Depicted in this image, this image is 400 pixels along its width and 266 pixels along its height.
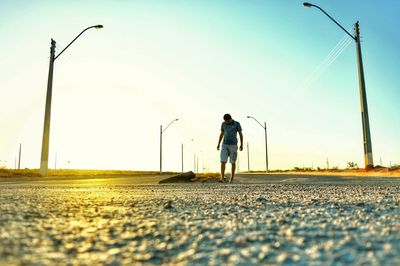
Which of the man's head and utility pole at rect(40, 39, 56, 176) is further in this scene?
utility pole at rect(40, 39, 56, 176)

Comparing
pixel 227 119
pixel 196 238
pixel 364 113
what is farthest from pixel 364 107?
pixel 196 238

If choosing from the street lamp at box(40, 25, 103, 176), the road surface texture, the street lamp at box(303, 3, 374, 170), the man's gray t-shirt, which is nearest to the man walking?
the man's gray t-shirt

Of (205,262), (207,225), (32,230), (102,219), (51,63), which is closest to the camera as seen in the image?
(205,262)

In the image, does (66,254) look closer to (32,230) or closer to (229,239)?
(32,230)

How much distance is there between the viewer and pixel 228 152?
11.5 m

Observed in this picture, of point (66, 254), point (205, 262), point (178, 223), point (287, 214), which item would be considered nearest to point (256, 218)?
point (287, 214)

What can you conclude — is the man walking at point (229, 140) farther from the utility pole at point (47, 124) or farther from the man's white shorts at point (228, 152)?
the utility pole at point (47, 124)

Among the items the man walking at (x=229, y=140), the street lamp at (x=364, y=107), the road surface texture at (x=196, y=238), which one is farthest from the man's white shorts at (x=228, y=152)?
the street lamp at (x=364, y=107)

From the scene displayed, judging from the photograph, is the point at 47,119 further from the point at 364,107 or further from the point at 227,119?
the point at 364,107

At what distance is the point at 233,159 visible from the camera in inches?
443

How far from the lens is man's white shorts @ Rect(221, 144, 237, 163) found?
11.3 meters

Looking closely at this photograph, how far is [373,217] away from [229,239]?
1091 millimetres

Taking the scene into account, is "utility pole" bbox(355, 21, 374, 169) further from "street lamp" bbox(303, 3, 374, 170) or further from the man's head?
the man's head

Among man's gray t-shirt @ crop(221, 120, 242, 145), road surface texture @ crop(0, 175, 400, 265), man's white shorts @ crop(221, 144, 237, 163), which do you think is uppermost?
man's gray t-shirt @ crop(221, 120, 242, 145)
